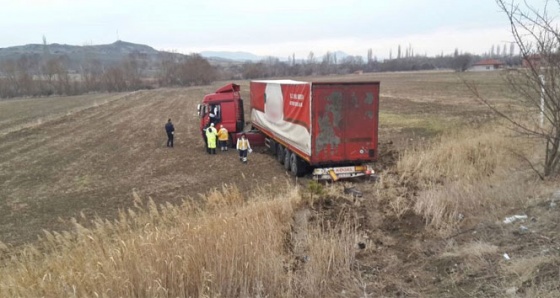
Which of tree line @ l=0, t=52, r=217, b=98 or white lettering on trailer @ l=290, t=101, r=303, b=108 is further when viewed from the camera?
tree line @ l=0, t=52, r=217, b=98

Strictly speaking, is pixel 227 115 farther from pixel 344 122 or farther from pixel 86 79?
pixel 86 79

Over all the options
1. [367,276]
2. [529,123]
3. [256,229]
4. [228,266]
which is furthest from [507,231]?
[529,123]

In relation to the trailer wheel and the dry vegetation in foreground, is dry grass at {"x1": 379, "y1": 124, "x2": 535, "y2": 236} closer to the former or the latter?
the dry vegetation in foreground

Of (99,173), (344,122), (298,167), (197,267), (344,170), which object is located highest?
(344,122)

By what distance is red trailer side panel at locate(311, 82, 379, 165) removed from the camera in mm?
11945

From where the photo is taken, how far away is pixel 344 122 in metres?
12.2

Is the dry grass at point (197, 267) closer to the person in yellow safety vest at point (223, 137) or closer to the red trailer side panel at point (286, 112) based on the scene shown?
the red trailer side panel at point (286, 112)

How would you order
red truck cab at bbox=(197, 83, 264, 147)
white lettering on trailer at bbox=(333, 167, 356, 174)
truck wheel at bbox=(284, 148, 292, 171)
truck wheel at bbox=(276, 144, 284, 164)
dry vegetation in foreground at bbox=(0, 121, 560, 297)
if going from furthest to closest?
red truck cab at bbox=(197, 83, 264, 147)
truck wheel at bbox=(276, 144, 284, 164)
truck wheel at bbox=(284, 148, 292, 171)
white lettering on trailer at bbox=(333, 167, 356, 174)
dry vegetation in foreground at bbox=(0, 121, 560, 297)

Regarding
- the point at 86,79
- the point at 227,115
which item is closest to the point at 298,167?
the point at 227,115

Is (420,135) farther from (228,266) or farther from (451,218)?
(228,266)

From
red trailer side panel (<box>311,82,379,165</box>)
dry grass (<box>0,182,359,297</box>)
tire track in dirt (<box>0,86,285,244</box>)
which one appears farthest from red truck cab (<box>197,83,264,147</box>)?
dry grass (<box>0,182,359,297</box>)

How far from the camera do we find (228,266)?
4.52m

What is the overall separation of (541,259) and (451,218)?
2.19 metres

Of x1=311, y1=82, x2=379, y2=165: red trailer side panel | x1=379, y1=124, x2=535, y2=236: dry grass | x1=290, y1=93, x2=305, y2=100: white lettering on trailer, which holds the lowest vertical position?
x1=379, y1=124, x2=535, y2=236: dry grass
